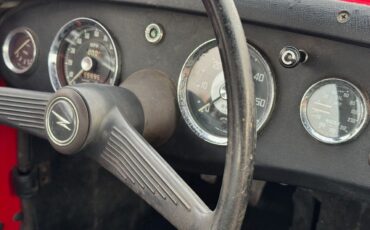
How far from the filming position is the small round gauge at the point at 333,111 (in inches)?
50.3

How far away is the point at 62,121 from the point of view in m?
1.12

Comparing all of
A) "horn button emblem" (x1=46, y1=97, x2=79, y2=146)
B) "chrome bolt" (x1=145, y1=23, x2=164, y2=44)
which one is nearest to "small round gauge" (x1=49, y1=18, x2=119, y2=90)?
"chrome bolt" (x1=145, y1=23, x2=164, y2=44)

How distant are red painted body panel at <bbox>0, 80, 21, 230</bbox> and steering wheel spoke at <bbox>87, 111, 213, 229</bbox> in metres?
0.68

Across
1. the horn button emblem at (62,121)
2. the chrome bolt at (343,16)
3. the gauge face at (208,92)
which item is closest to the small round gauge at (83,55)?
the gauge face at (208,92)

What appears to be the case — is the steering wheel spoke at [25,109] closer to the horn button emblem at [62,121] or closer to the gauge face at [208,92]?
the horn button emblem at [62,121]

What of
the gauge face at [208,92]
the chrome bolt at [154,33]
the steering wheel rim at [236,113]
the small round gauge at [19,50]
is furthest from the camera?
the small round gauge at [19,50]

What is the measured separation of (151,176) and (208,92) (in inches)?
16.7

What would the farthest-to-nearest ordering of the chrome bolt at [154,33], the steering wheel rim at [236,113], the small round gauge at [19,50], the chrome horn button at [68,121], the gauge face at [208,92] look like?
the small round gauge at [19,50] < the chrome bolt at [154,33] < the gauge face at [208,92] < the chrome horn button at [68,121] < the steering wheel rim at [236,113]

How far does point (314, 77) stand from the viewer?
1.31 meters

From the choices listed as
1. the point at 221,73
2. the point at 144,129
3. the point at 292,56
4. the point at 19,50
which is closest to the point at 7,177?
the point at 19,50

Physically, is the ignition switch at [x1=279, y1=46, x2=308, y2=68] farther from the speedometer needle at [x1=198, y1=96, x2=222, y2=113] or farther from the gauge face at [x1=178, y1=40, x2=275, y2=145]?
the speedometer needle at [x1=198, y1=96, x2=222, y2=113]

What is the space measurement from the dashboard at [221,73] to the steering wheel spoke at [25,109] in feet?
1.07

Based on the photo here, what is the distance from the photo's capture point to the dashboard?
50.6 inches

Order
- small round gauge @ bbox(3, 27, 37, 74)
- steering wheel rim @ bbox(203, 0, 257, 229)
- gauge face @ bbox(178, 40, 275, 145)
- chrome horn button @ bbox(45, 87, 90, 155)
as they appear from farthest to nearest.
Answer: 1. small round gauge @ bbox(3, 27, 37, 74)
2. gauge face @ bbox(178, 40, 275, 145)
3. chrome horn button @ bbox(45, 87, 90, 155)
4. steering wheel rim @ bbox(203, 0, 257, 229)
